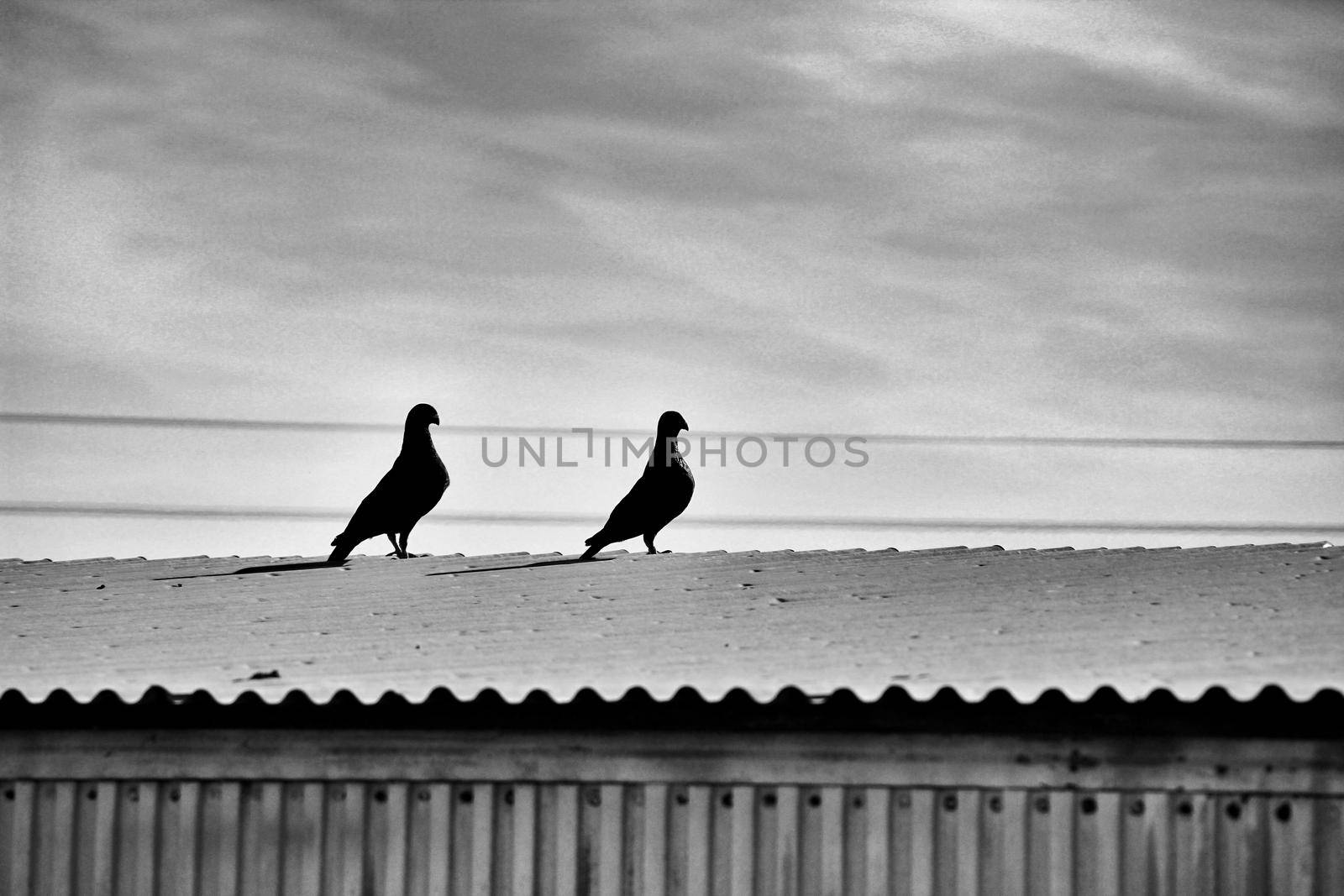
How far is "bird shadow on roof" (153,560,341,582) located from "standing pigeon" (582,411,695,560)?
2.04 meters

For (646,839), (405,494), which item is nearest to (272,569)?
(405,494)

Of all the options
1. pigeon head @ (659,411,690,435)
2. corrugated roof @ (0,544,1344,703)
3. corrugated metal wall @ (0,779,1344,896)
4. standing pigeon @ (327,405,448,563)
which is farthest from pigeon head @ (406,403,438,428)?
corrugated metal wall @ (0,779,1344,896)

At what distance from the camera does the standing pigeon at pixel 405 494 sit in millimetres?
12070

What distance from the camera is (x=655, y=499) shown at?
12.1 m

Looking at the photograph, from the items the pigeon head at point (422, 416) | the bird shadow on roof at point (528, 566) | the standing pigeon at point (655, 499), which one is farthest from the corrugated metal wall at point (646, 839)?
the pigeon head at point (422, 416)

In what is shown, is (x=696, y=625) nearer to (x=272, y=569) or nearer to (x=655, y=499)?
(x=655, y=499)

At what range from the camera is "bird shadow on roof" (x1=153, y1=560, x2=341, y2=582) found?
444 inches

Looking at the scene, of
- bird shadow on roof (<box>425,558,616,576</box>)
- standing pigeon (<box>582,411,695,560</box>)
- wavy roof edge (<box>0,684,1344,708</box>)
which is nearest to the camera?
wavy roof edge (<box>0,684,1344,708</box>)

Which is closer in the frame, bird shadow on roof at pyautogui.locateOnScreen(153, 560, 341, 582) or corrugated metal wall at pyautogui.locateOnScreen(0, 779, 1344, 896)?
corrugated metal wall at pyautogui.locateOnScreen(0, 779, 1344, 896)

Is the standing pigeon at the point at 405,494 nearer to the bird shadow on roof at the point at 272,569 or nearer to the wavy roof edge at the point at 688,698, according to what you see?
the bird shadow on roof at the point at 272,569

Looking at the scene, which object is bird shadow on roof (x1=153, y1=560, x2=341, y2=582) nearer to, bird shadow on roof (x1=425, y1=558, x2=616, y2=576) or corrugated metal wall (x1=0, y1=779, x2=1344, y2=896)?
bird shadow on roof (x1=425, y1=558, x2=616, y2=576)

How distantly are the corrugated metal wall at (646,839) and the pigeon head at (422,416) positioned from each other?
17.9 feet

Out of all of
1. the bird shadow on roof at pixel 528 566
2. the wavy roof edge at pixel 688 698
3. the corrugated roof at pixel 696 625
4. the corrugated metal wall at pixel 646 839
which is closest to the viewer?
the wavy roof edge at pixel 688 698

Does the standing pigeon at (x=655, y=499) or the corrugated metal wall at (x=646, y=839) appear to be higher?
the standing pigeon at (x=655, y=499)
